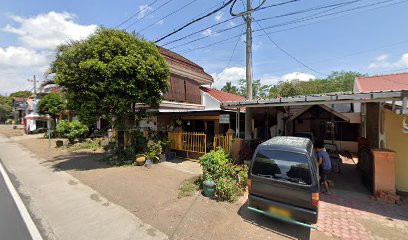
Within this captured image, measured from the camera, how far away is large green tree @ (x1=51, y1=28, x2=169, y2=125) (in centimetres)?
910

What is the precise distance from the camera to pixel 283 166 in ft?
13.9

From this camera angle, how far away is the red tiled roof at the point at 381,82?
39.4 feet

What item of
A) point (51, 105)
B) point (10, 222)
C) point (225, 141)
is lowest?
point (10, 222)

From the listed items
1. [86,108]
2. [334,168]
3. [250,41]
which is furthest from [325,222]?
[86,108]

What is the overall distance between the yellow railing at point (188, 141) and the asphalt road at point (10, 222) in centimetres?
688

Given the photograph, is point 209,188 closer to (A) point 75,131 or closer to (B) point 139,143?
(B) point 139,143

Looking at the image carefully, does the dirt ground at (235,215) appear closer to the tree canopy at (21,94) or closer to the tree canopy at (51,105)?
the tree canopy at (51,105)

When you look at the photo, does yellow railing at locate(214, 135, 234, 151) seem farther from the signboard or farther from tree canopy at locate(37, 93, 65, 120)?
tree canopy at locate(37, 93, 65, 120)

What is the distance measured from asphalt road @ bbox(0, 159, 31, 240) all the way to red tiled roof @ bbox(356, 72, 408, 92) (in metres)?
16.0

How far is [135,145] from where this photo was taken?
1077cm

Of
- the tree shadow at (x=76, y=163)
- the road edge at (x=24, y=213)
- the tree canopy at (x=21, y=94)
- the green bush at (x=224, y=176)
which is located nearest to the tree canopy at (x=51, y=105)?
the tree shadow at (x=76, y=163)

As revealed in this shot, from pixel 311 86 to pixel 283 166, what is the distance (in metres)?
26.8

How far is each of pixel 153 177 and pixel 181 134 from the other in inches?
138

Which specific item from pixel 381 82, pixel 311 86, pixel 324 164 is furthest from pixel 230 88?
pixel 324 164
